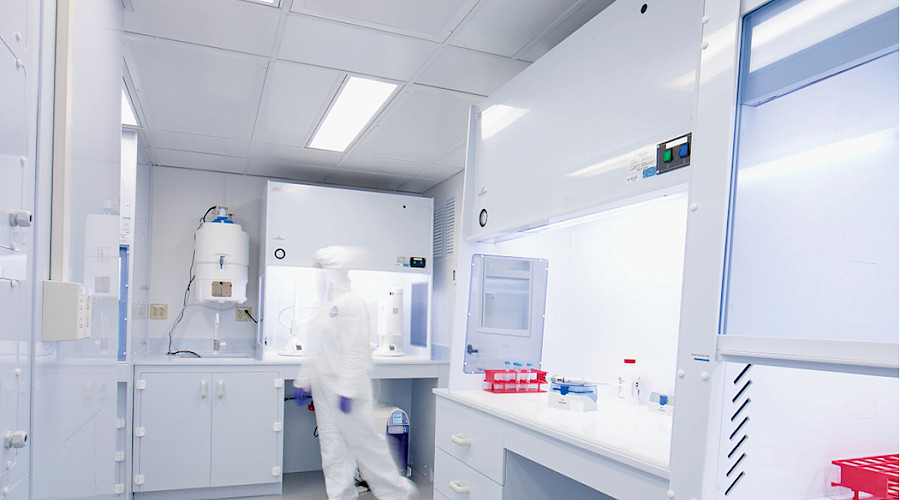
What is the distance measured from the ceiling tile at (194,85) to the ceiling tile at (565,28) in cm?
114

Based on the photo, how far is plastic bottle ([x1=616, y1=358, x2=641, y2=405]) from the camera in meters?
2.28

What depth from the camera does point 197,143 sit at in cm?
368

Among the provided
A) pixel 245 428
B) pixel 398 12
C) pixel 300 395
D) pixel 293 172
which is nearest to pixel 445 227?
pixel 293 172

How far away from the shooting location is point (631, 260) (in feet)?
8.15

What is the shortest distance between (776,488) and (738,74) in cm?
81

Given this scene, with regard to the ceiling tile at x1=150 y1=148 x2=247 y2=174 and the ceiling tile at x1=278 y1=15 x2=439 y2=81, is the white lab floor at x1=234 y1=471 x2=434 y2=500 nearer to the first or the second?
the ceiling tile at x1=150 y1=148 x2=247 y2=174

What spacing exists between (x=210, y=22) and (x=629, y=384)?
6.99 feet

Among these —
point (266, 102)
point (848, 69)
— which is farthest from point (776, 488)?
point (266, 102)

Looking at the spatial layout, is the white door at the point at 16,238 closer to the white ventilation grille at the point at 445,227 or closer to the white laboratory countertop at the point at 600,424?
the white laboratory countertop at the point at 600,424

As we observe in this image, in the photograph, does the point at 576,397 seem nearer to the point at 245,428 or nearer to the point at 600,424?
the point at 600,424

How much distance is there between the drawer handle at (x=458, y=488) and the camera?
2161 millimetres

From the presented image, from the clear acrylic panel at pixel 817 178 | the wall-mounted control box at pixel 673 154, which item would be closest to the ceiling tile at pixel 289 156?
the wall-mounted control box at pixel 673 154

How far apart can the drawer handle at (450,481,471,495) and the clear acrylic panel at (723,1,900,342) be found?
1367 mm

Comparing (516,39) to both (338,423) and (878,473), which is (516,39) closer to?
(878,473)
